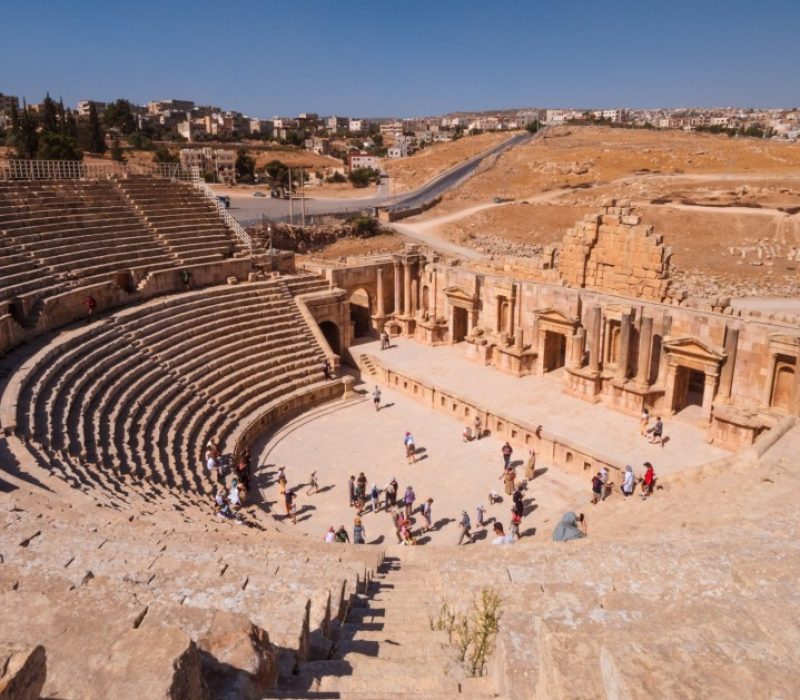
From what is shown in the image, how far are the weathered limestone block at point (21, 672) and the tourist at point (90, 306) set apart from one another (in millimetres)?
17225

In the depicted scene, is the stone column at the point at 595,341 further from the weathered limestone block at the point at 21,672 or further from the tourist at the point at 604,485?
the weathered limestone block at the point at 21,672

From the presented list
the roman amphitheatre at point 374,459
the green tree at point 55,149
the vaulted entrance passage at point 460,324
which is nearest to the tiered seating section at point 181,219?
the roman amphitheatre at point 374,459

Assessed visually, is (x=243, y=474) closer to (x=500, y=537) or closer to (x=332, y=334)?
(x=500, y=537)

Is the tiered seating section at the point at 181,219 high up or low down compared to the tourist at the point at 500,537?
up

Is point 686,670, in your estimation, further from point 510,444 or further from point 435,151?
point 435,151

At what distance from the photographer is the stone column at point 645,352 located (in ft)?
61.6

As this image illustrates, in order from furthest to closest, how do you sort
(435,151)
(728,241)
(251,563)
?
(435,151) < (728,241) < (251,563)

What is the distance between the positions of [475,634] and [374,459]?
1198 centimetres

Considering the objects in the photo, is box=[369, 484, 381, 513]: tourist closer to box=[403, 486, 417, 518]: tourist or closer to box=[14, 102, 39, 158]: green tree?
box=[403, 486, 417, 518]: tourist

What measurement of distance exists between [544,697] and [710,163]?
7436cm

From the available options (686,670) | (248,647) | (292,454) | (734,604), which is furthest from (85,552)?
(292,454)


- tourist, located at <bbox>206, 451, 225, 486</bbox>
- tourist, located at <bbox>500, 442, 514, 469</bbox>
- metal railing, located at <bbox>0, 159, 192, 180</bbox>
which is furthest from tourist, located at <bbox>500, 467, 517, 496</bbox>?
metal railing, located at <bbox>0, 159, 192, 180</bbox>

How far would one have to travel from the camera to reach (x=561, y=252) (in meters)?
23.0

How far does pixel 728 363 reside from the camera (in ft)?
57.4
